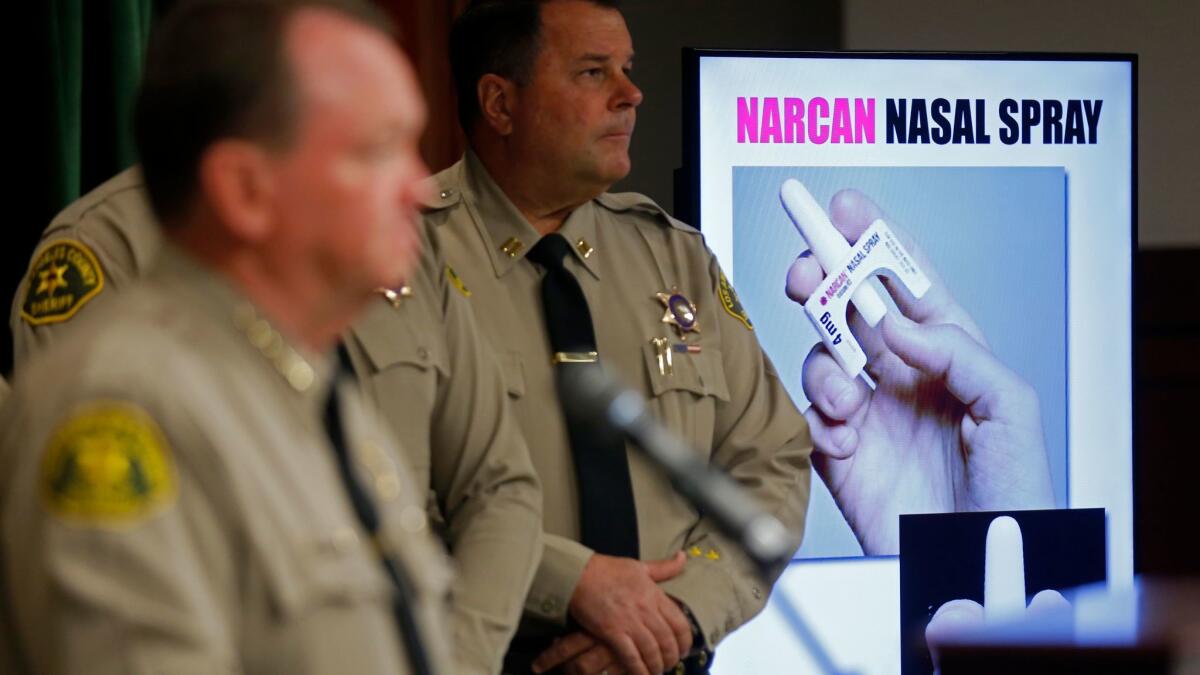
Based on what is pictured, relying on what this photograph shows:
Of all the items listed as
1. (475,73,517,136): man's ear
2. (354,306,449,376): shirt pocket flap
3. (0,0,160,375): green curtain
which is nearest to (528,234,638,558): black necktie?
(354,306,449,376): shirt pocket flap

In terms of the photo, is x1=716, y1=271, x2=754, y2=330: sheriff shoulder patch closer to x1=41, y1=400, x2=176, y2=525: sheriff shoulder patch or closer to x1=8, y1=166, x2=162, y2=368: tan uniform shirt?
x1=8, y1=166, x2=162, y2=368: tan uniform shirt

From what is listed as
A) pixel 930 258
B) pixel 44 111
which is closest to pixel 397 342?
pixel 44 111

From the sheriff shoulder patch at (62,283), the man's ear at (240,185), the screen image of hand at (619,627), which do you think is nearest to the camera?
the man's ear at (240,185)

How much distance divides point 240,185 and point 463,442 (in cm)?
113

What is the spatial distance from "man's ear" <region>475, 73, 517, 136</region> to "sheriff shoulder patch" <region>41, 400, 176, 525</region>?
5.58 feet

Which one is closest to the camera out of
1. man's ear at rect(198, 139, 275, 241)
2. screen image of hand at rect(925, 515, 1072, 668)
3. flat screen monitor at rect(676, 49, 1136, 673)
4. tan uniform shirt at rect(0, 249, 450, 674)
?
tan uniform shirt at rect(0, 249, 450, 674)

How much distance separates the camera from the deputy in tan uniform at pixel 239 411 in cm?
95

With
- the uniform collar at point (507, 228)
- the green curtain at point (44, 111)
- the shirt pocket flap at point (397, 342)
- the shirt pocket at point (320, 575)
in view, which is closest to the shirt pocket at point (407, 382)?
the shirt pocket flap at point (397, 342)

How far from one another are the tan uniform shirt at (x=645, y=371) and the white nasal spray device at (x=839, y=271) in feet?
2.68

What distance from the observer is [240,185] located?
1.05 meters

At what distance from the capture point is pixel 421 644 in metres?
1.07

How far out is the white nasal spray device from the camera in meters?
3.50

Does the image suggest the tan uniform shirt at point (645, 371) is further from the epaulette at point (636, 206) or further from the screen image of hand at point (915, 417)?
the screen image of hand at point (915, 417)

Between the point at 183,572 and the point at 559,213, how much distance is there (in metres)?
1.70
